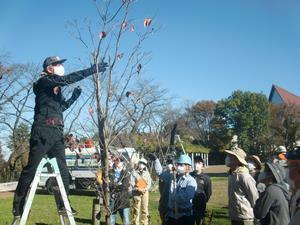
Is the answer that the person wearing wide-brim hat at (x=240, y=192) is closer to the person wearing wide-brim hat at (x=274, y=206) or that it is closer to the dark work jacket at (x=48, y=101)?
the person wearing wide-brim hat at (x=274, y=206)

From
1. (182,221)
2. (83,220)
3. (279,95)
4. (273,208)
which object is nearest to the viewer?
(273,208)

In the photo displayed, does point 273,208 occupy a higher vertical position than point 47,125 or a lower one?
lower

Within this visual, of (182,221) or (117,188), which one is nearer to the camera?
(117,188)

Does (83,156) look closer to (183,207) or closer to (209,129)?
(183,207)

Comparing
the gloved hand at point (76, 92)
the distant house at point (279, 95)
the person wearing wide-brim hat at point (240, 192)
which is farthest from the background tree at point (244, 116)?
the gloved hand at point (76, 92)

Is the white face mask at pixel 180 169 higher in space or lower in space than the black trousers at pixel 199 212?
higher

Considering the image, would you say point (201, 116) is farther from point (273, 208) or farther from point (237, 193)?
point (273, 208)

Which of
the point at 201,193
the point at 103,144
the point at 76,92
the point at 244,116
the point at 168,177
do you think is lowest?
the point at 201,193

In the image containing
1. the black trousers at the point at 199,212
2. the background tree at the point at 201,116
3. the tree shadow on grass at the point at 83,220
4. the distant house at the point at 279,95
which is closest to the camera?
the black trousers at the point at 199,212

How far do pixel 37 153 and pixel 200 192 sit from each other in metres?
4.41

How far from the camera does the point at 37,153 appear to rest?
4.69 meters

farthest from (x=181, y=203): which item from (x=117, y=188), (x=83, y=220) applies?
(x=83, y=220)

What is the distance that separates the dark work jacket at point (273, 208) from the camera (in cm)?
521

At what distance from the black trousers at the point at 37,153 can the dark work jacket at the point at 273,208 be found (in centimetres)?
237
